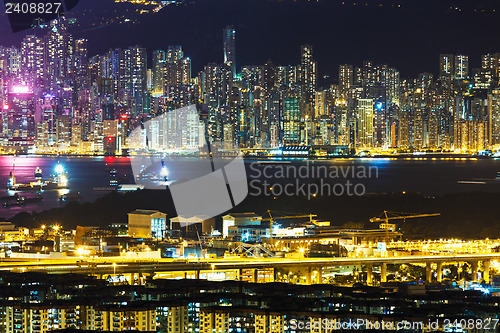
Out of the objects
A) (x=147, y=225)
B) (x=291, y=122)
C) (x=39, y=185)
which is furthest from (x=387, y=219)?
(x=291, y=122)

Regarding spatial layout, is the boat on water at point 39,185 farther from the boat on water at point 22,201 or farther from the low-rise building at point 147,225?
the low-rise building at point 147,225

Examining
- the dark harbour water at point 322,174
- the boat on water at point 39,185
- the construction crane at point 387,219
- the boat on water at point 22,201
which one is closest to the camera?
the construction crane at point 387,219

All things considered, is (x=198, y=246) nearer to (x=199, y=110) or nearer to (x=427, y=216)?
(x=427, y=216)

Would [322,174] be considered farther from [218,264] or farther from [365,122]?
[218,264]

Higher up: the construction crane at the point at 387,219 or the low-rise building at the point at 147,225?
the low-rise building at the point at 147,225

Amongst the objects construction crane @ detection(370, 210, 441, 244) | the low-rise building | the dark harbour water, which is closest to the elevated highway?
construction crane @ detection(370, 210, 441, 244)

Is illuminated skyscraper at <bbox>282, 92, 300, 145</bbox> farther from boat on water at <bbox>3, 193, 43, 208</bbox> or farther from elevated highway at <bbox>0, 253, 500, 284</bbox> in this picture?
elevated highway at <bbox>0, 253, 500, 284</bbox>

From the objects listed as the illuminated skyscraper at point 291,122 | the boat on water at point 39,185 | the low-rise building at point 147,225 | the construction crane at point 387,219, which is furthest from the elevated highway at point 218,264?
the illuminated skyscraper at point 291,122

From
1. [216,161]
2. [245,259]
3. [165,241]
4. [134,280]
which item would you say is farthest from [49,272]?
[216,161]
